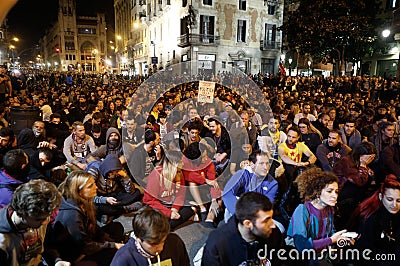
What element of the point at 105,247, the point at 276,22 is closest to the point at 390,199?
the point at 105,247

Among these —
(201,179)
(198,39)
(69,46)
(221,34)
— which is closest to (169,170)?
(201,179)

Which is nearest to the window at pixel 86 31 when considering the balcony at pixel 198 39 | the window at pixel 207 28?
the balcony at pixel 198 39

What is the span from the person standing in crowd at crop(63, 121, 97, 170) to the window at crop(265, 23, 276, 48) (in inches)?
1396

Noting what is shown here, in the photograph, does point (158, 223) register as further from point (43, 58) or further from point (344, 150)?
point (43, 58)

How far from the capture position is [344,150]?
17.3 feet

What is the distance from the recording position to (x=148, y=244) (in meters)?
2.37

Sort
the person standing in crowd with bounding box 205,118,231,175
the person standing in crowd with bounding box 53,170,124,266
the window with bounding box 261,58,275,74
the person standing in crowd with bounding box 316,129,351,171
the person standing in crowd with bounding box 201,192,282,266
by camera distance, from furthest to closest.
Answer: the window with bounding box 261,58,275,74 → the person standing in crowd with bounding box 205,118,231,175 → the person standing in crowd with bounding box 316,129,351,171 → the person standing in crowd with bounding box 53,170,124,266 → the person standing in crowd with bounding box 201,192,282,266

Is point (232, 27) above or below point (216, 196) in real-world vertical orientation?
above

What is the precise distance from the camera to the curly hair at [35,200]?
242cm

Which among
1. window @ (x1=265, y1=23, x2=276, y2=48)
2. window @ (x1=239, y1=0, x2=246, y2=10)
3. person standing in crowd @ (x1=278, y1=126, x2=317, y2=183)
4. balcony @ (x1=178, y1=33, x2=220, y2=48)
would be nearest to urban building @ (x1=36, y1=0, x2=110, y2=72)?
balcony @ (x1=178, y1=33, x2=220, y2=48)

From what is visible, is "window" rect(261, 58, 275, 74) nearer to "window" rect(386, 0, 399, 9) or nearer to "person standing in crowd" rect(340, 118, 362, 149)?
"window" rect(386, 0, 399, 9)

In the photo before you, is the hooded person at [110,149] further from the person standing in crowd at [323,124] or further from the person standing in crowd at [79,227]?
the person standing in crowd at [323,124]

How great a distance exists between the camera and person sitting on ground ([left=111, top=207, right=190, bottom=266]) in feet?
7.69

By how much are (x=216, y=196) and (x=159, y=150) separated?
3.88 ft
